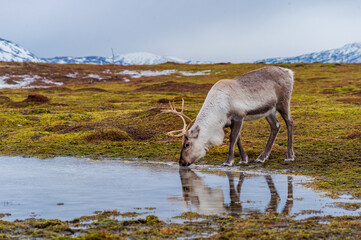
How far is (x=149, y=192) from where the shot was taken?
10188 millimetres

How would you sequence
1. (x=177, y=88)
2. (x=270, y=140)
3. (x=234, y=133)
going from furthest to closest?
1. (x=177, y=88)
2. (x=270, y=140)
3. (x=234, y=133)

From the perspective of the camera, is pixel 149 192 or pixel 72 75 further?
pixel 72 75

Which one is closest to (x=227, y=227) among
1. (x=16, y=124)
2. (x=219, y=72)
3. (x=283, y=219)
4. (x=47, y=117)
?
(x=283, y=219)

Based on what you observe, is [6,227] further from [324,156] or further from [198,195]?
[324,156]

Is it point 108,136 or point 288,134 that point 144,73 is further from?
point 288,134

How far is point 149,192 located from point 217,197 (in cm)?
163

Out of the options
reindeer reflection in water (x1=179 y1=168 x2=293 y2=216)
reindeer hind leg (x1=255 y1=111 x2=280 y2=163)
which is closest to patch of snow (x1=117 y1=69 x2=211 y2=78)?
reindeer hind leg (x1=255 y1=111 x2=280 y2=163)

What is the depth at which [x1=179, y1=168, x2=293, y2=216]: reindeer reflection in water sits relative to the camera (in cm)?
832

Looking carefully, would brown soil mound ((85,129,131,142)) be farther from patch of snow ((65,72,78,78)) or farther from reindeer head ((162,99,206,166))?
patch of snow ((65,72,78,78))

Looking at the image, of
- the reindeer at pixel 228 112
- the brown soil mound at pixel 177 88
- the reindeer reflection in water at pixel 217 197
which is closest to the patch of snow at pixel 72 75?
the brown soil mound at pixel 177 88

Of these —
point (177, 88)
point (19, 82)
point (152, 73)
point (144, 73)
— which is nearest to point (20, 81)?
point (19, 82)

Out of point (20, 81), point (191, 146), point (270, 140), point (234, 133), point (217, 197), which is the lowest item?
point (217, 197)

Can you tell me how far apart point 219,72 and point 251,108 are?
307ft

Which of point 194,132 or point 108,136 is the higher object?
point 194,132
